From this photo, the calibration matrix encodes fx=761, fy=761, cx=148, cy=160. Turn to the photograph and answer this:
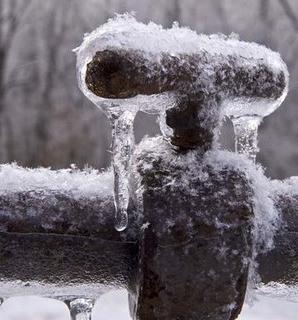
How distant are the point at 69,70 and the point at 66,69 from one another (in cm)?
6

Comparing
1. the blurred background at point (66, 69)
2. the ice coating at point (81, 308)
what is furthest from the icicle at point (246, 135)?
the blurred background at point (66, 69)

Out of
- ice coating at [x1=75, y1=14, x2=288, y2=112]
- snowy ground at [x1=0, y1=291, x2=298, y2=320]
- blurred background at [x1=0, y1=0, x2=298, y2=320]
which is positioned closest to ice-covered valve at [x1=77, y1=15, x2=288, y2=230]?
ice coating at [x1=75, y1=14, x2=288, y2=112]

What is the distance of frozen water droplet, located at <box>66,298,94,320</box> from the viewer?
0.70 meters

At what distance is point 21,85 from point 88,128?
1388mm

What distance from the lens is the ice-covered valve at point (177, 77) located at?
2.03ft

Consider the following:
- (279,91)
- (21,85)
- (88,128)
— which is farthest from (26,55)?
(279,91)

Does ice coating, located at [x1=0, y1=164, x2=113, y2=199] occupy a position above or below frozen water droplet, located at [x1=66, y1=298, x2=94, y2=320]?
above

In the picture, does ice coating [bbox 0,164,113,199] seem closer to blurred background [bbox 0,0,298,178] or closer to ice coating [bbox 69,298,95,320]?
ice coating [bbox 69,298,95,320]

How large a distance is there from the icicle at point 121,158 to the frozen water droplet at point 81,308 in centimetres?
11

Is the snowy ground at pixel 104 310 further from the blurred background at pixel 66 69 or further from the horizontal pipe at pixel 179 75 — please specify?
the horizontal pipe at pixel 179 75

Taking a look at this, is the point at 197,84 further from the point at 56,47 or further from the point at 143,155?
the point at 56,47

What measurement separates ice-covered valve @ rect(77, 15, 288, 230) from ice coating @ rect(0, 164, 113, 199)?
0.02 meters

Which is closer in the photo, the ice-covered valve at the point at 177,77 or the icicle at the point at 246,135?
the ice-covered valve at the point at 177,77

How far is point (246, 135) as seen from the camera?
2.69 feet
